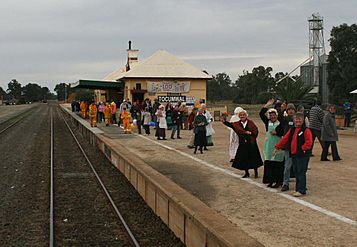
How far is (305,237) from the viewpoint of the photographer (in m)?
6.56

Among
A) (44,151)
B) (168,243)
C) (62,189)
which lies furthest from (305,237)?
(44,151)

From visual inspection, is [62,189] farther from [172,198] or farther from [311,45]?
[311,45]

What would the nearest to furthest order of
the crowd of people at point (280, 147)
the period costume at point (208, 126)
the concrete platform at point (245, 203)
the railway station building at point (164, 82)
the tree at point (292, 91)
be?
the concrete platform at point (245, 203)
the crowd of people at point (280, 147)
the period costume at point (208, 126)
the tree at point (292, 91)
the railway station building at point (164, 82)

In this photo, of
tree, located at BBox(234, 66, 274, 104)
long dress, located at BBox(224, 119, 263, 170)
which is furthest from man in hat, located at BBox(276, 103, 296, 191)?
tree, located at BBox(234, 66, 274, 104)

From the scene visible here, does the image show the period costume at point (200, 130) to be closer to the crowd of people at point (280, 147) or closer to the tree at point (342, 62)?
the crowd of people at point (280, 147)

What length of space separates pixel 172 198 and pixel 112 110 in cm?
2515

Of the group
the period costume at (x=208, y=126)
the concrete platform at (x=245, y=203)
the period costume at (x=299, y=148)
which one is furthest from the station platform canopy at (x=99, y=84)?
the period costume at (x=299, y=148)

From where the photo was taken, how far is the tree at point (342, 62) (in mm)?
49344

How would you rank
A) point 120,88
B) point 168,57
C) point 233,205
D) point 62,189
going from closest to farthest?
point 233,205, point 62,189, point 168,57, point 120,88

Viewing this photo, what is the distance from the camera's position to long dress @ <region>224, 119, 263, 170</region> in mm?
10664

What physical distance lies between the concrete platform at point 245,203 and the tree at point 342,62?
36309 mm

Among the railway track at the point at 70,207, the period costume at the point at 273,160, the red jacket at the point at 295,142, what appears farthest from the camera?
the period costume at the point at 273,160

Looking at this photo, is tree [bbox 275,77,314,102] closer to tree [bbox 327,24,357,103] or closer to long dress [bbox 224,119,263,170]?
tree [bbox 327,24,357,103]

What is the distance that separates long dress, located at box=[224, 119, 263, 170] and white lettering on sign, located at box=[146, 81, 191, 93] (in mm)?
27431
